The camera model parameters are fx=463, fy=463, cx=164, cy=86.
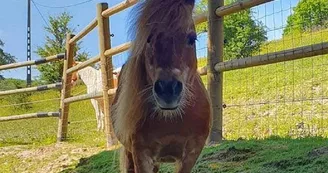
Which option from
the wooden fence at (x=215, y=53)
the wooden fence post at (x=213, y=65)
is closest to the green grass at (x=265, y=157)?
the wooden fence post at (x=213, y=65)

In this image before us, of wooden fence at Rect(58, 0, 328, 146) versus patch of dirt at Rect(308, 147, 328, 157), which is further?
wooden fence at Rect(58, 0, 328, 146)

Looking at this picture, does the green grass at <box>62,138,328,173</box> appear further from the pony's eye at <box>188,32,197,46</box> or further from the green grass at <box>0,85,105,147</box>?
the green grass at <box>0,85,105,147</box>

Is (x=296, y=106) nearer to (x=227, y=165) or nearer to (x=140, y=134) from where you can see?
(x=227, y=165)

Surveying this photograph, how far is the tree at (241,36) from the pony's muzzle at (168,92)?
11.9ft

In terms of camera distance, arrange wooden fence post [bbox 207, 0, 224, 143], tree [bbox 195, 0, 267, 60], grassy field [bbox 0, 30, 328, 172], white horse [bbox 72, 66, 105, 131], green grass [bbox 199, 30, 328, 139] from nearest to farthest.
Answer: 1. grassy field [bbox 0, 30, 328, 172]
2. wooden fence post [bbox 207, 0, 224, 143]
3. green grass [bbox 199, 30, 328, 139]
4. tree [bbox 195, 0, 267, 60]
5. white horse [bbox 72, 66, 105, 131]

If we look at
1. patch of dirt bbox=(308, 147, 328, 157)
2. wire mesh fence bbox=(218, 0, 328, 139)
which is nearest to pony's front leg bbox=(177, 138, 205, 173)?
patch of dirt bbox=(308, 147, 328, 157)

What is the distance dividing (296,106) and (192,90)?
333 centimetres

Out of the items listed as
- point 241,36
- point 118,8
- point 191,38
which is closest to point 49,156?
point 118,8

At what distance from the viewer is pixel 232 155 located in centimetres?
298

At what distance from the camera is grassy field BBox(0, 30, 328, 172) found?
107 inches

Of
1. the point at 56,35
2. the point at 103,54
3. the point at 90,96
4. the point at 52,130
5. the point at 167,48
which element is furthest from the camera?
the point at 56,35

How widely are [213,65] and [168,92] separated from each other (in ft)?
5.83

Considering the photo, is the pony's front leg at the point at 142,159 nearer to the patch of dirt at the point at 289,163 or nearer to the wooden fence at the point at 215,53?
the wooden fence at the point at 215,53

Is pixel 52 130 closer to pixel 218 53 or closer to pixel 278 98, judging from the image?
pixel 278 98
